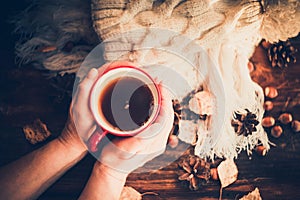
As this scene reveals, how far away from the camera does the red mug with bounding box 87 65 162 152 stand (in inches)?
37.6

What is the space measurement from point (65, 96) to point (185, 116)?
1.17ft

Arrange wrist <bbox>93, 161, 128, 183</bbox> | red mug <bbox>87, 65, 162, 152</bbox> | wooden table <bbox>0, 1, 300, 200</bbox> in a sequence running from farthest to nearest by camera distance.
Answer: wooden table <bbox>0, 1, 300, 200</bbox> → wrist <bbox>93, 161, 128, 183</bbox> → red mug <bbox>87, 65, 162, 152</bbox>

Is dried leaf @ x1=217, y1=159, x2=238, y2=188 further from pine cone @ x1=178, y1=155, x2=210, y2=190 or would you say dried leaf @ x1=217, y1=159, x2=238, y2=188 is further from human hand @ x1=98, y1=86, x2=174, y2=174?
human hand @ x1=98, y1=86, x2=174, y2=174

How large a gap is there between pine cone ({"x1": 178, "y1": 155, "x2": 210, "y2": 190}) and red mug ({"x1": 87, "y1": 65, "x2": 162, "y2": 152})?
30cm

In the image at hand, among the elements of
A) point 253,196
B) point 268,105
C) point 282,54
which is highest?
point 282,54

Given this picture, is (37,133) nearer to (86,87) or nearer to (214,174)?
(86,87)

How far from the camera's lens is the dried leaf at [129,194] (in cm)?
119

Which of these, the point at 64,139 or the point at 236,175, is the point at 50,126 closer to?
the point at 64,139

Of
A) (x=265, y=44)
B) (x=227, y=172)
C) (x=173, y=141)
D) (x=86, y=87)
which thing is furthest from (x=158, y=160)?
(x=265, y=44)

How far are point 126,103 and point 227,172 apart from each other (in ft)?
1.32

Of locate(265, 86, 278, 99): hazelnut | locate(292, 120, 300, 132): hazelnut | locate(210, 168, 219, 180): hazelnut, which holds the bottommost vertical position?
locate(210, 168, 219, 180): hazelnut

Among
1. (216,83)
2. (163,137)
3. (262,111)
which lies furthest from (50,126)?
(262,111)

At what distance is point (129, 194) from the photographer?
1198mm

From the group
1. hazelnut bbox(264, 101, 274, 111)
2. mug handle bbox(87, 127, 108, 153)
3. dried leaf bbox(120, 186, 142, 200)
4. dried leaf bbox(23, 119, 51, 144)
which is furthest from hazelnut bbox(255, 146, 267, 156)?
dried leaf bbox(23, 119, 51, 144)
